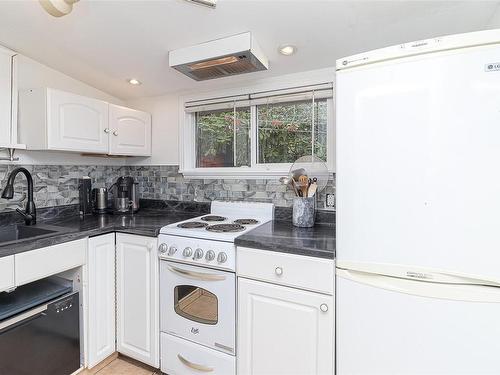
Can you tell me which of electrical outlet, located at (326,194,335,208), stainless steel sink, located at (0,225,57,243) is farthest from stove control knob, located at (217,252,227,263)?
stainless steel sink, located at (0,225,57,243)

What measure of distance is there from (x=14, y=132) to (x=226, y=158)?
1468 mm

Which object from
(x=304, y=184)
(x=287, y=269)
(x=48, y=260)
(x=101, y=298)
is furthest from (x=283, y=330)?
(x=48, y=260)

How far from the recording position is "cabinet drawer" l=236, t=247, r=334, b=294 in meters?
1.25

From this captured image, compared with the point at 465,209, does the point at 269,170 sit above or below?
above

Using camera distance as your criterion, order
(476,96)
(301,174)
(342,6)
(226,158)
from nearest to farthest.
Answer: (476,96), (342,6), (301,174), (226,158)

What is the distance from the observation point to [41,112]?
1.77 m

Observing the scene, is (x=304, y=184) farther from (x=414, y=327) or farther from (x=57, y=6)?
(x=57, y=6)

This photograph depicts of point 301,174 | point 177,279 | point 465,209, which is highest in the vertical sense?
point 301,174

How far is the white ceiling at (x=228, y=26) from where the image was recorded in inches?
51.6

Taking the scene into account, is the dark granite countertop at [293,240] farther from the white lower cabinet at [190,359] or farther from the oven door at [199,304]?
the white lower cabinet at [190,359]

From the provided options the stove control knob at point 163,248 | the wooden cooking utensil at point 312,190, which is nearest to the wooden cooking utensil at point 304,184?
the wooden cooking utensil at point 312,190

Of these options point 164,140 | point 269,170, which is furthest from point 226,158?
point 164,140

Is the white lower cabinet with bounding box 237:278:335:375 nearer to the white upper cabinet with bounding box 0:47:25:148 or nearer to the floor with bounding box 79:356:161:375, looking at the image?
the floor with bounding box 79:356:161:375

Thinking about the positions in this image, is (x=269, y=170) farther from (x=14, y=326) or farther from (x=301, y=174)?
(x=14, y=326)
